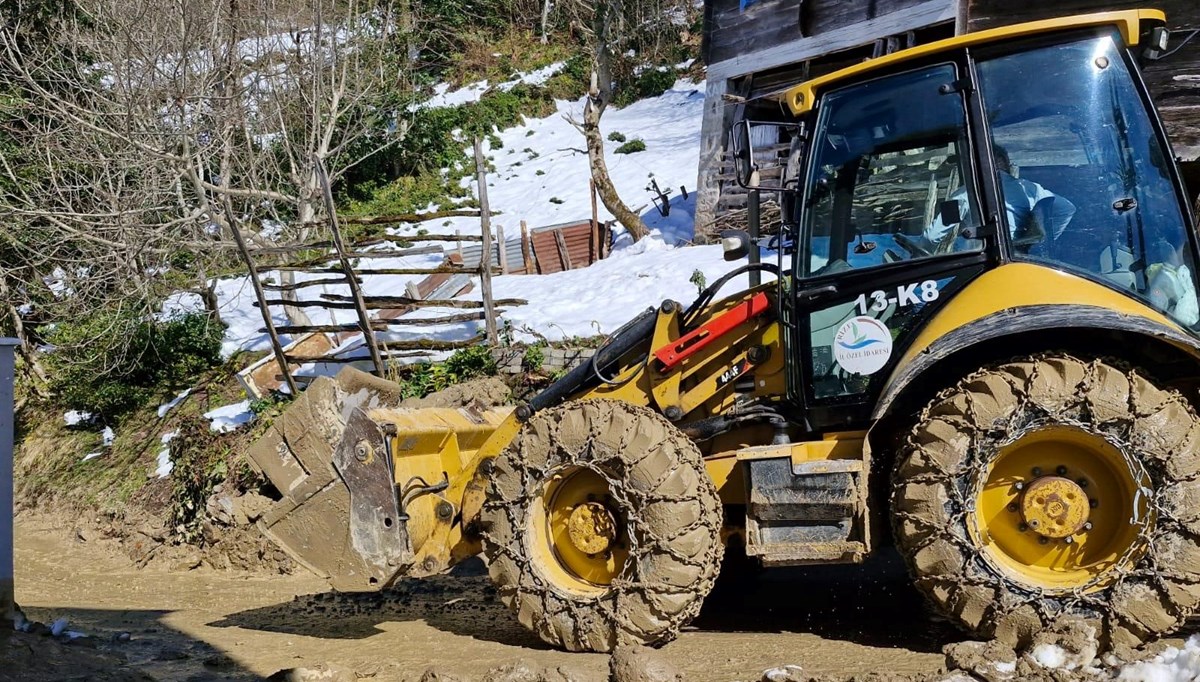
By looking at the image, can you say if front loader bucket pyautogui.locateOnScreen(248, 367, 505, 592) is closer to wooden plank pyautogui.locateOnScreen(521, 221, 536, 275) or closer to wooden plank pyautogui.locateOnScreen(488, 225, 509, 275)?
wooden plank pyautogui.locateOnScreen(488, 225, 509, 275)

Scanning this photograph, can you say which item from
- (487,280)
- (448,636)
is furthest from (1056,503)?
(487,280)

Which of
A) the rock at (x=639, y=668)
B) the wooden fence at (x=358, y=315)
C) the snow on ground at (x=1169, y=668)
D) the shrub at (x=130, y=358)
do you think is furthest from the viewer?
the shrub at (x=130, y=358)

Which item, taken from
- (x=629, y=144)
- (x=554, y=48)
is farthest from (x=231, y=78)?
(x=554, y=48)

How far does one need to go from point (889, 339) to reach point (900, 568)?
2127 mm

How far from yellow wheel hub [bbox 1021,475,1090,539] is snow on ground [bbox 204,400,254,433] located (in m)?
9.89

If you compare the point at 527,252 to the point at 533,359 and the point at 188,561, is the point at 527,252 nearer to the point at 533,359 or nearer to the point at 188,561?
the point at 533,359

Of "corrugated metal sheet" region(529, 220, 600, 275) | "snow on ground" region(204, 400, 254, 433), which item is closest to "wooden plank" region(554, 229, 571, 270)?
"corrugated metal sheet" region(529, 220, 600, 275)

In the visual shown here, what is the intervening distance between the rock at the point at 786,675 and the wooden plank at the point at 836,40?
9940mm

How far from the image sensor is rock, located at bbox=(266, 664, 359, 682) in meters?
5.25

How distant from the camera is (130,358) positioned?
49.5ft

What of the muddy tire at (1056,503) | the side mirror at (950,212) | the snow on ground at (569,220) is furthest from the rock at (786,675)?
the snow on ground at (569,220)

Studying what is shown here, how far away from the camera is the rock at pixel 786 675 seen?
468cm

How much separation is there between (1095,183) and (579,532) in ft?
10.0

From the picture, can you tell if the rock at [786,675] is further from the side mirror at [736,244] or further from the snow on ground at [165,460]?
the snow on ground at [165,460]
